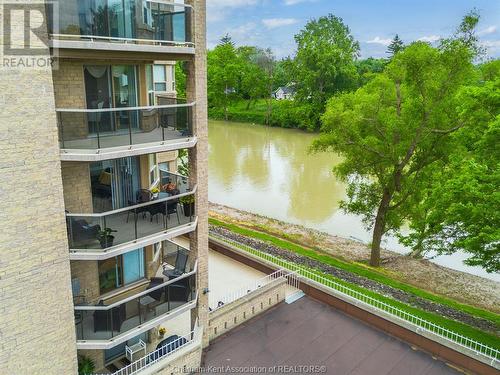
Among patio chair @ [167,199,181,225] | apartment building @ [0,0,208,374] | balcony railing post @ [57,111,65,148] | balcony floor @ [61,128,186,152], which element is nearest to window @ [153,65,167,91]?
Result: apartment building @ [0,0,208,374]

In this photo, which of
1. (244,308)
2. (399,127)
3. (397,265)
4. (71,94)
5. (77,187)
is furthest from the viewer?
(397,265)

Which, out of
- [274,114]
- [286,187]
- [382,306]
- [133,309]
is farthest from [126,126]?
[274,114]

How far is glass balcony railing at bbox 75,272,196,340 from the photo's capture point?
968cm

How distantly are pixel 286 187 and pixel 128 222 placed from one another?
26.8 metres

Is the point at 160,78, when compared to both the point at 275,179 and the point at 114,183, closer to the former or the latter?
the point at 114,183

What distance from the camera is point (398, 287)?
757 inches

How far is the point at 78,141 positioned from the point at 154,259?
183 inches

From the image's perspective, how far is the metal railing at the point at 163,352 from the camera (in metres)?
10.8

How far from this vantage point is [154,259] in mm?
12359

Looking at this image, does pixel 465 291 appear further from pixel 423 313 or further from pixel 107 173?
pixel 107 173

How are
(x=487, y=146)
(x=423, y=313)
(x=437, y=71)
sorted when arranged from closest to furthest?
(x=487, y=146) < (x=423, y=313) < (x=437, y=71)

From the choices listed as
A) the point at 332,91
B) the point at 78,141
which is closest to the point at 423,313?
the point at 78,141

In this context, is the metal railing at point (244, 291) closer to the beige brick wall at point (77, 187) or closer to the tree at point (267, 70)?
the beige brick wall at point (77, 187)

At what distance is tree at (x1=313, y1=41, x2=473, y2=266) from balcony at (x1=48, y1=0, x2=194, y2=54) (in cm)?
1274
